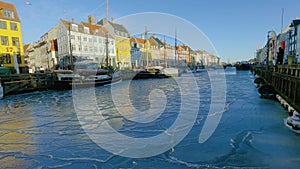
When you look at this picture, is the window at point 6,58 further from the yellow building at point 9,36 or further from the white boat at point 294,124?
the white boat at point 294,124

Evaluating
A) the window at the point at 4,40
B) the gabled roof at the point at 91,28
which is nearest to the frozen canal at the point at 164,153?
the window at the point at 4,40

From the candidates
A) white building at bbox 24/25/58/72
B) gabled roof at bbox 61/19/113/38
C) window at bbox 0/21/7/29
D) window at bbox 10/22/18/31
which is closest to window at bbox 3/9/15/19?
A: window at bbox 10/22/18/31

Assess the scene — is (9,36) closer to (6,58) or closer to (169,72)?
(6,58)

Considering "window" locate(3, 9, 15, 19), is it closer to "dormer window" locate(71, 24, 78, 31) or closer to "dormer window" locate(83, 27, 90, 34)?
"dormer window" locate(71, 24, 78, 31)

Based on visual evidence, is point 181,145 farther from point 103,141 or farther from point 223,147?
point 103,141

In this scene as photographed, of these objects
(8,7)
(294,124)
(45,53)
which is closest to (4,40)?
(8,7)

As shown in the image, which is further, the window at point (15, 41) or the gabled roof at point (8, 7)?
the window at point (15, 41)

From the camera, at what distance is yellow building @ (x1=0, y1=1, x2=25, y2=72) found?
3540 cm

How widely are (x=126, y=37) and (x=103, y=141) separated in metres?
60.8

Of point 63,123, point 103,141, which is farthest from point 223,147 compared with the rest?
point 63,123

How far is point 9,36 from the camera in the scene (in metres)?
36.7

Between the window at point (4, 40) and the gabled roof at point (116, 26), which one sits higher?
the gabled roof at point (116, 26)

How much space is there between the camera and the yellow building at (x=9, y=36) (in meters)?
35.4

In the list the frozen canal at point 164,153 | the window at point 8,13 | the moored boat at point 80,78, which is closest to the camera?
the frozen canal at point 164,153
